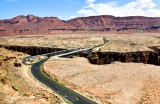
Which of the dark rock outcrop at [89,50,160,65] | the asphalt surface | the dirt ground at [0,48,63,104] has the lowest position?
the asphalt surface

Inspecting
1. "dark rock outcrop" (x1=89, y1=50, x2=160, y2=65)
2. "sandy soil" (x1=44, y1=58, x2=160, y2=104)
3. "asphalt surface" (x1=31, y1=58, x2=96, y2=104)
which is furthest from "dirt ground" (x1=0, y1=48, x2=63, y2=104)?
"dark rock outcrop" (x1=89, y1=50, x2=160, y2=65)

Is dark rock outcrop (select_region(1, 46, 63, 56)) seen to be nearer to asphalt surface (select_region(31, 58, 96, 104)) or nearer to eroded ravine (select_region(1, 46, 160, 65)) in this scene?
eroded ravine (select_region(1, 46, 160, 65))

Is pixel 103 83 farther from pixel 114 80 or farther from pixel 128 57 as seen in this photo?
pixel 128 57

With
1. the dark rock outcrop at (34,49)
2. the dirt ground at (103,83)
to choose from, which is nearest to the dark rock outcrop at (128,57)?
the dirt ground at (103,83)

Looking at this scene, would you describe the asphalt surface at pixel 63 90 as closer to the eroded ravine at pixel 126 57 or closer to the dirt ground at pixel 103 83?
the dirt ground at pixel 103 83

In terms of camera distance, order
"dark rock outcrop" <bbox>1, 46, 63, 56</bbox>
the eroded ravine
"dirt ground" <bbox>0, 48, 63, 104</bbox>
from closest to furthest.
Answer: "dirt ground" <bbox>0, 48, 63, 104</bbox> → the eroded ravine → "dark rock outcrop" <bbox>1, 46, 63, 56</bbox>

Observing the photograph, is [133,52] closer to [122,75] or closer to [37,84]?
[122,75]

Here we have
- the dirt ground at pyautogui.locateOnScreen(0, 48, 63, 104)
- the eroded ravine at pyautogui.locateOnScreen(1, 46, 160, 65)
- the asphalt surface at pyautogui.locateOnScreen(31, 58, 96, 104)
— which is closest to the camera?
the dirt ground at pyautogui.locateOnScreen(0, 48, 63, 104)

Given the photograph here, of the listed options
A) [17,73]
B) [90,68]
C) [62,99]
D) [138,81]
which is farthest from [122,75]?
[17,73]
